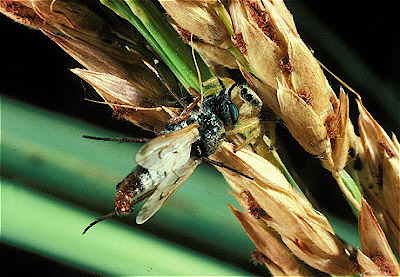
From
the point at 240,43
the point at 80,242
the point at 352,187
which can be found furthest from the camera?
the point at 80,242

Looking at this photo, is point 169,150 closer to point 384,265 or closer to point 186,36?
point 186,36

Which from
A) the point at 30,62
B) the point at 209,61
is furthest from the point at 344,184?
the point at 30,62

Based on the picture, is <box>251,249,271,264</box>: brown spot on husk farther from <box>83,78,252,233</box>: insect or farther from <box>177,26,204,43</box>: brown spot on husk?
<box>177,26,204,43</box>: brown spot on husk

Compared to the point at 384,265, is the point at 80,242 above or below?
above

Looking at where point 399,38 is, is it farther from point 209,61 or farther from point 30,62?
point 30,62

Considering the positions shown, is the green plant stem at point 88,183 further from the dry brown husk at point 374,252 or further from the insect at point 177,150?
the dry brown husk at point 374,252

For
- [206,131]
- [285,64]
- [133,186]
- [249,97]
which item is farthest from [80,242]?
[285,64]

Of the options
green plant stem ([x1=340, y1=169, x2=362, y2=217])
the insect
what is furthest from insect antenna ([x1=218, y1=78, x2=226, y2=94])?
green plant stem ([x1=340, y1=169, x2=362, y2=217])
